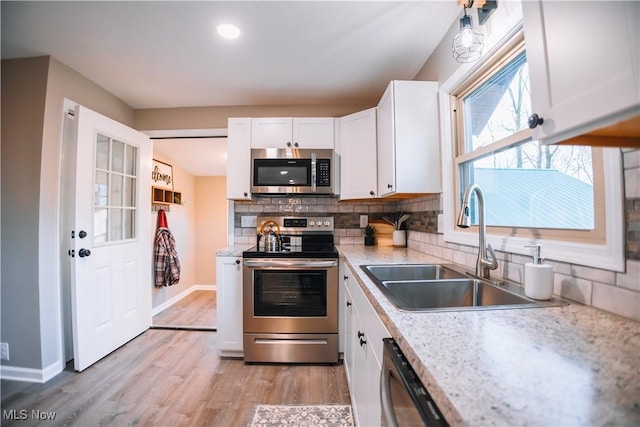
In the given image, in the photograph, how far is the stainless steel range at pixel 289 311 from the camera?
6.92 ft

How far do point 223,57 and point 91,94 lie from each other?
1276 mm

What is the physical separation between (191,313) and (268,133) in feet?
7.93

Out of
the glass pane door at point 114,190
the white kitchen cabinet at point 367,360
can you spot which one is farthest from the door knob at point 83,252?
the white kitchen cabinet at point 367,360

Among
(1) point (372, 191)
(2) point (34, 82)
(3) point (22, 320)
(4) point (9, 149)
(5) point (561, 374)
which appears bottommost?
(3) point (22, 320)

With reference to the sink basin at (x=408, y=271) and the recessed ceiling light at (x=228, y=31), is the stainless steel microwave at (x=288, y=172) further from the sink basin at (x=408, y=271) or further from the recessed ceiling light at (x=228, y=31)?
the sink basin at (x=408, y=271)

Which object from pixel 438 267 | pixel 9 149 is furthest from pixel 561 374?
pixel 9 149

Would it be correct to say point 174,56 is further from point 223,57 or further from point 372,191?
point 372,191

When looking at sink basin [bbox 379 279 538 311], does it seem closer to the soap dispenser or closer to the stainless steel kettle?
the soap dispenser

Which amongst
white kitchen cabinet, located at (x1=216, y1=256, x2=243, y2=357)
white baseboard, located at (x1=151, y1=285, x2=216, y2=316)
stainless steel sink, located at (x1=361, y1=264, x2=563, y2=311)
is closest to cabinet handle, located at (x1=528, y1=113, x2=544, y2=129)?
stainless steel sink, located at (x1=361, y1=264, x2=563, y2=311)

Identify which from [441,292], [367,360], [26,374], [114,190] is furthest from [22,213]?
[441,292]

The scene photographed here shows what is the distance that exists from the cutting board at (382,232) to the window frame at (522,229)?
2.96ft

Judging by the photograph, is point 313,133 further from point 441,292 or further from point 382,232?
point 441,292

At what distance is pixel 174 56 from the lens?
1898mm

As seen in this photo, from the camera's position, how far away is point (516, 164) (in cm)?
127
